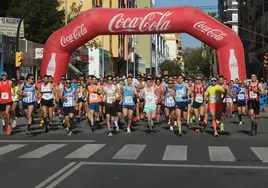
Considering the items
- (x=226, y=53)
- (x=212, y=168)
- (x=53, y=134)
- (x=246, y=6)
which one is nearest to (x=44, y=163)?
(x=212, y=168)

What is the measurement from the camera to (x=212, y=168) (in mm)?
9766

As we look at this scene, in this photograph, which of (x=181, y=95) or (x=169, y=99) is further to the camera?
(x=169, y=99)

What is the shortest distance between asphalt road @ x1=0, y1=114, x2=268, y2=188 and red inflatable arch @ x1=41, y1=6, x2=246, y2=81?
7.50 metres

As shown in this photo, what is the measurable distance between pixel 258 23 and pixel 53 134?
135ft

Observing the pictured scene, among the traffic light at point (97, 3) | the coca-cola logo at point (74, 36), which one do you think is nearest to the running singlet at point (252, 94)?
the coca-cola logo at point (74, 36)

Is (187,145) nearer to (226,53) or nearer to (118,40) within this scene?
(226,53)

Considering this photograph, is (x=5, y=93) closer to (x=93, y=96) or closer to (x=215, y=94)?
(x=93, y=96)

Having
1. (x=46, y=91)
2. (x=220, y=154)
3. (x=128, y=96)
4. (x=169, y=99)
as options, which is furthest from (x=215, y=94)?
(x=46, y=91)

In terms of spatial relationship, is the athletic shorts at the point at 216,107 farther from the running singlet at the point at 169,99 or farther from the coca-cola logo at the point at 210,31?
the coca-cola logo at the point at 210,31

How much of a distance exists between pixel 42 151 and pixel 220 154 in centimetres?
424

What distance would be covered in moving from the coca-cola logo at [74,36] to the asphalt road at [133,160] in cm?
852

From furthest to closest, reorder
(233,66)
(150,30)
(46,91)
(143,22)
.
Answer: (150,30) → (143,22) → (233,66) → (46,91)

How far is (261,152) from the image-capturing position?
12.2 meters

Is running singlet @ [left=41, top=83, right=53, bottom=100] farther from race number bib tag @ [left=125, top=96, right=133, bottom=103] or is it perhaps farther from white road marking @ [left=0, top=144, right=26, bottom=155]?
white road marking @ [left=0, top=144, right=26, bottom=155]
